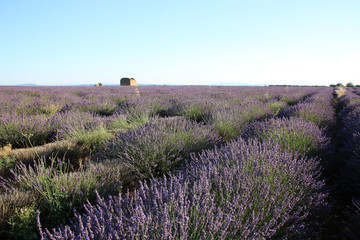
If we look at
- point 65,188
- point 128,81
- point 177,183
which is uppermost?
point 128,81

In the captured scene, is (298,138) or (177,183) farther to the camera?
(298,138)

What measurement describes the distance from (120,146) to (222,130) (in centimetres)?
210

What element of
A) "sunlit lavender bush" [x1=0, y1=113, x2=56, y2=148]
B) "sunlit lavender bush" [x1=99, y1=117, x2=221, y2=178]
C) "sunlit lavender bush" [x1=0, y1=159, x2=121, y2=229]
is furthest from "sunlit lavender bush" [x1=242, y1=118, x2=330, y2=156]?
"sunlit lavender bush" [x1=0, y1=113, x2=56, y2=148]

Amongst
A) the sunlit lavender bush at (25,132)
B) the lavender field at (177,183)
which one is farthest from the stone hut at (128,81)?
the sunlit lavender bush at (25,132)

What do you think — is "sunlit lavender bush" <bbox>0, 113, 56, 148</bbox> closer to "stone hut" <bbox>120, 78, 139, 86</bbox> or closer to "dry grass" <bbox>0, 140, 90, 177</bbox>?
"dry grass" <bbox>0, 140, 90, 177</bbox>

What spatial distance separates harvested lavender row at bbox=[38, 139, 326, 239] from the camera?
3.61 feet

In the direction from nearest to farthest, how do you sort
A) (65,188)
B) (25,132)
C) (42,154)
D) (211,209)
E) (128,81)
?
(211,209) < (65,188) < (42,154) < (25,132) < (128,81)

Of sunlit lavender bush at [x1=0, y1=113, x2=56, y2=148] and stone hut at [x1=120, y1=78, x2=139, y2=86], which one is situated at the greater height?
stone hut at [x1=120, y1=78, x2=139, y2=86]

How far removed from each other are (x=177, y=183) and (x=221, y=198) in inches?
13.1

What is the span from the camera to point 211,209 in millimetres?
1194

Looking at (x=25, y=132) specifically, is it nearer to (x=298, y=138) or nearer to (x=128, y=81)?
(x=298, y=138)

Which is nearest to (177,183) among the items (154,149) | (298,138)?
(154,149)

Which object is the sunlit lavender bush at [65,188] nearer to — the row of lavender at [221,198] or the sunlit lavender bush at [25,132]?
the row of lavender at [221,198]

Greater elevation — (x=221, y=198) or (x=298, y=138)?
(x=298, y=138)
